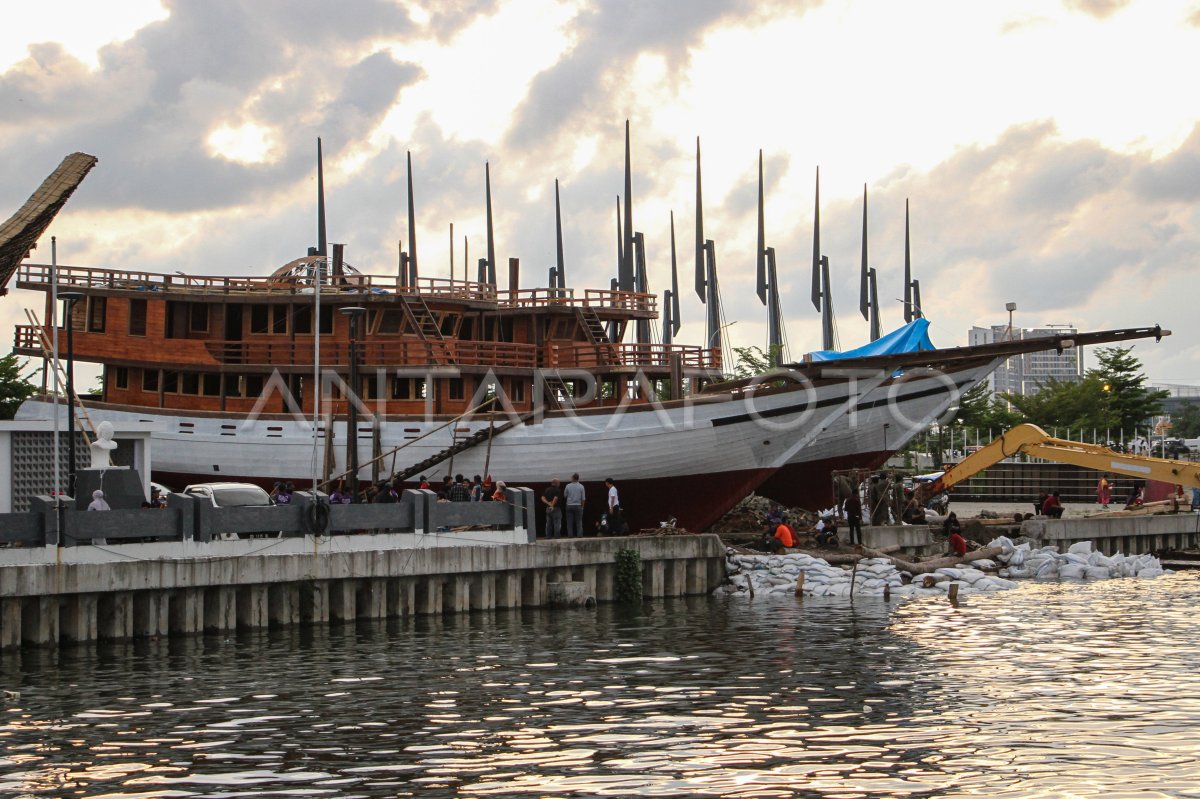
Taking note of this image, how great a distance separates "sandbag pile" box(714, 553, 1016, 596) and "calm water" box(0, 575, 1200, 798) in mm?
4164

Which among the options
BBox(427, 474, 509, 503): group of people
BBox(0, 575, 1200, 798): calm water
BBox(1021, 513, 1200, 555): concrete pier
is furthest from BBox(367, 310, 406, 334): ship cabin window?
BBox(1021, 513, 1200, 555): concrete pier

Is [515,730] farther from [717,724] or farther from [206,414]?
[206,414]

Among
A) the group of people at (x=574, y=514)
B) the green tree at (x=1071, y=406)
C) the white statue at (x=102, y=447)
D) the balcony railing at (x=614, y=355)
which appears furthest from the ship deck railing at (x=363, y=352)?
the green tree at (x=1071, y=406)

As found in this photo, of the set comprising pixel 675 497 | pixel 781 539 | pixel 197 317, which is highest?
pixel 197 317

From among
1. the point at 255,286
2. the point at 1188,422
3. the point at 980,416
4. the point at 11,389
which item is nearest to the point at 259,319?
the point at 255,286

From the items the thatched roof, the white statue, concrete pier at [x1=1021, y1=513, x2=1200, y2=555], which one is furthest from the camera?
concrete pier at [x1=1021, y1=513, x2=1200, y2=555]

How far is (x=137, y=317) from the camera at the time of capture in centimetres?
3819

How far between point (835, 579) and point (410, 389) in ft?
40.6

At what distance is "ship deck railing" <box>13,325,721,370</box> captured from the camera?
3728 centimetres

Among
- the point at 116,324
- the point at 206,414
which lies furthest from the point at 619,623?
the point at 116,324

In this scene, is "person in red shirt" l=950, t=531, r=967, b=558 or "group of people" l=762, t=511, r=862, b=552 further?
"person in red shirt" l=950, t=531, r=967, b=558

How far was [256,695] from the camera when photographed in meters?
18.5

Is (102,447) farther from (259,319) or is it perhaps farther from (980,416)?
(980,416)

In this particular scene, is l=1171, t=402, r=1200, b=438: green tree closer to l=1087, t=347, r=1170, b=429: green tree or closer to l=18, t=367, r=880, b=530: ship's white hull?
l=1087, t=347, r=1170, b=429: green tree
